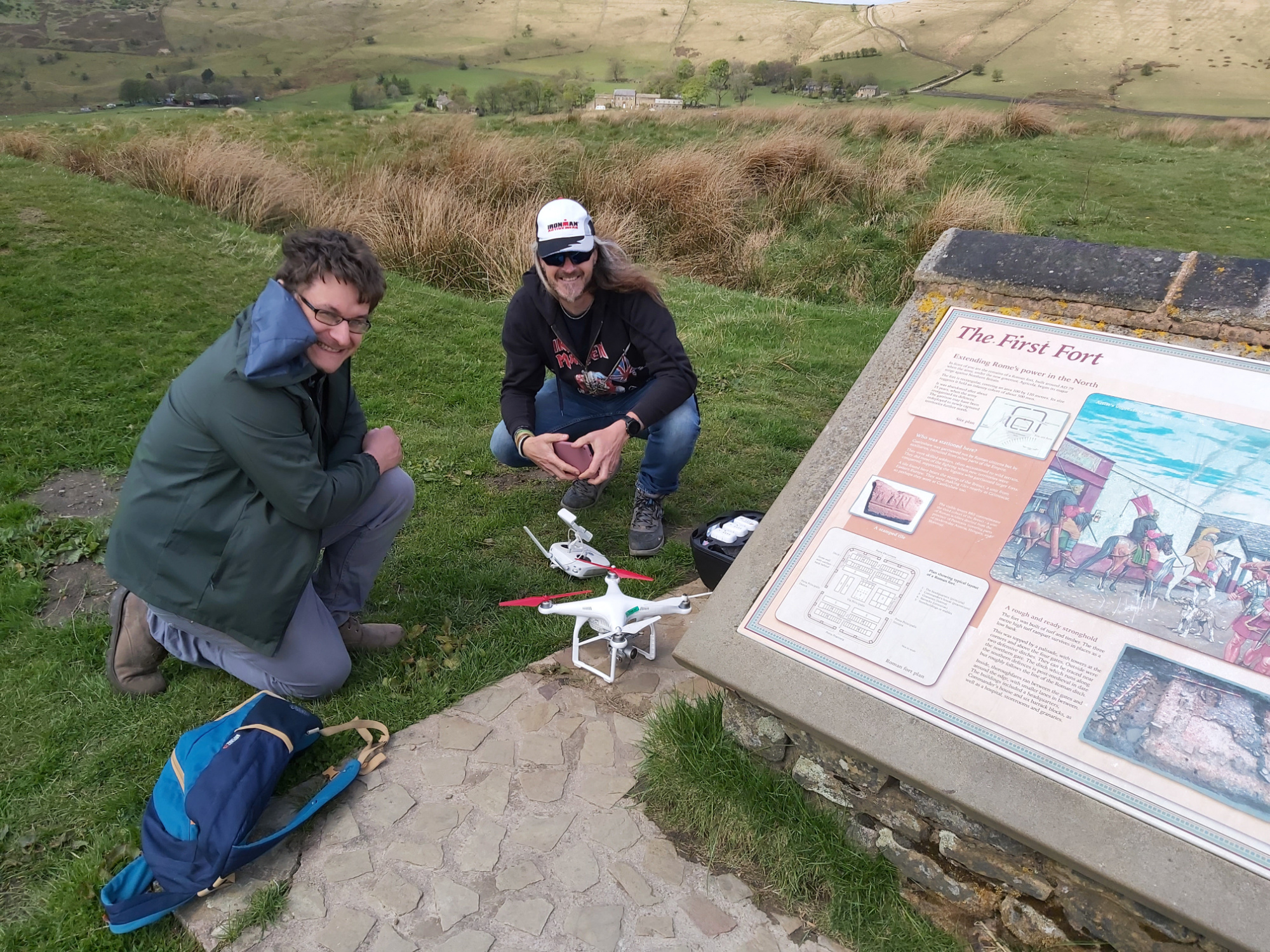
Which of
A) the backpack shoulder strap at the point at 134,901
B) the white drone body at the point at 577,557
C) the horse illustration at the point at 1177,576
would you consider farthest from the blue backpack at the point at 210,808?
the horse illustration at the point at 1177,576

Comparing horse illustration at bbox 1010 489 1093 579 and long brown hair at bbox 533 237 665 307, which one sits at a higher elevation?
long brown hair at bbox 533 237 665 307

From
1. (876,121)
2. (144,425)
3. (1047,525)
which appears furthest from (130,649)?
(876,121)

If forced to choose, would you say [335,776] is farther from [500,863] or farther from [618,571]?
[618,571]

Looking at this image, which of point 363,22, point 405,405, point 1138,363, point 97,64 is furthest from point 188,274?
point 363,22

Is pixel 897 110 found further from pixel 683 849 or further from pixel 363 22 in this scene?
pixel 363 22

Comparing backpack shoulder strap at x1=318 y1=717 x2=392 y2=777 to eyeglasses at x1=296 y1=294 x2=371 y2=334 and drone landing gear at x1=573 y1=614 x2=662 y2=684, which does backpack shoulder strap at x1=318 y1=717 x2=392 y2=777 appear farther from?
eyeglasses at x1=296 y1=294 x2=371 y2=334

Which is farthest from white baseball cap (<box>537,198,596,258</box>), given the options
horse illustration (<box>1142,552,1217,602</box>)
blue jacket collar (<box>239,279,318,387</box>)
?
horse illustration (<box>1142,552,1217,602</box>)

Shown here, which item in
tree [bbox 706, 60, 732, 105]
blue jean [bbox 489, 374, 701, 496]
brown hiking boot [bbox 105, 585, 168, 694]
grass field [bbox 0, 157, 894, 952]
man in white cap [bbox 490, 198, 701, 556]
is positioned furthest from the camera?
tree [bbox 706, 60, 732, 105]

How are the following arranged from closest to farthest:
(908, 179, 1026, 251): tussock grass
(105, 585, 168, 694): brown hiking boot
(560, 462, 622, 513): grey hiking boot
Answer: (105, 585, 168, 694): brown hiking boot
(560, 462, 622, 513): grey hiking boot
(908, 179, 1026, 251): tussock grass
